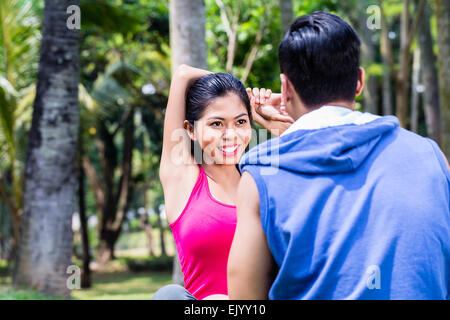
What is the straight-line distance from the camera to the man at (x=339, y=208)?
1392 millimetres

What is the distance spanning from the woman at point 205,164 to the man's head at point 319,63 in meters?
0.77

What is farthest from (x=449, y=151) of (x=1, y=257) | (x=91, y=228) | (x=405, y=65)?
(x=91, y=228)

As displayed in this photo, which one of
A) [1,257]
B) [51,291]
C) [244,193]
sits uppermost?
[244,193]

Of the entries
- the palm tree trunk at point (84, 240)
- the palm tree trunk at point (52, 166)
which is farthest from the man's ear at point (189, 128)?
the palm tree trunk at point (84, 240)

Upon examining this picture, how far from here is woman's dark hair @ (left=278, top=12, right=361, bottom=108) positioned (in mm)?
1532

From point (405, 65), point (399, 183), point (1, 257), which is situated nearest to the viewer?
point (399, 183)

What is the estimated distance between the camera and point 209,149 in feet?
7.98

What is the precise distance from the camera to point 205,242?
218cm

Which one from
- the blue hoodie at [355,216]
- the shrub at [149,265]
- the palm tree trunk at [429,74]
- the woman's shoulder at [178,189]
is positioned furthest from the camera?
the shrub at [149,265]

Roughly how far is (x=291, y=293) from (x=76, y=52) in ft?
18.1

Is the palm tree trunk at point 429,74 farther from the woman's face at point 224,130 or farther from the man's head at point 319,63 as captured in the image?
the man's head at point 319,63

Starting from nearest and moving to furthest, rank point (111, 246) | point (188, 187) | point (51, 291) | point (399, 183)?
point (399, 183)
point (188, 187)
point (51, 291)
point (111, 246)

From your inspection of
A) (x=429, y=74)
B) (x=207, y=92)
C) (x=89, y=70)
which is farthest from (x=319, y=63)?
(x=89, y=70)

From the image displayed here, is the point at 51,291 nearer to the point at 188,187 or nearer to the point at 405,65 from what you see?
the point at 188,187
